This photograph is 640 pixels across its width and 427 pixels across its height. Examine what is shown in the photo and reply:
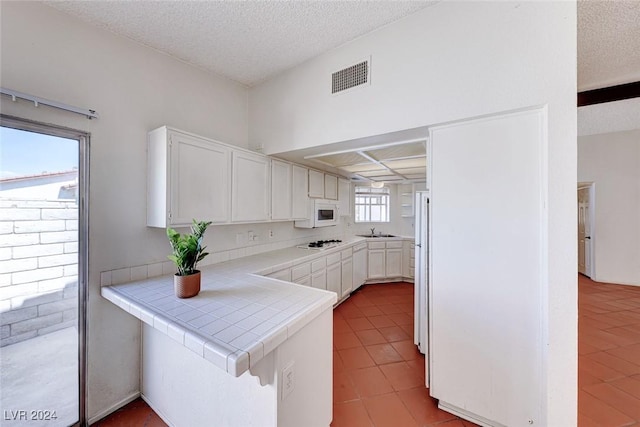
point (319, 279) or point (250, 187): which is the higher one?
point (250, 187)

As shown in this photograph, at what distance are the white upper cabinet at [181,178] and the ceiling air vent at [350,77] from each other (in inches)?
47.8

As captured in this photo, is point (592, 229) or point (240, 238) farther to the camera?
point (592, 229)

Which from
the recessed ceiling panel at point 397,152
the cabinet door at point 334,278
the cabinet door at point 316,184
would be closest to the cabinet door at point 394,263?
the cabinet door at point 334,278

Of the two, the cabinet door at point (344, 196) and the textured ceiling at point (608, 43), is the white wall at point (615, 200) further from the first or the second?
the cabinet door at point (344, 196)

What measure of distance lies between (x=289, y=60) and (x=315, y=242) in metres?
2.56

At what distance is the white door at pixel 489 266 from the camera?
1368 millimetres

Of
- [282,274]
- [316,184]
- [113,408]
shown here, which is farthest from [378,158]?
[113,408]

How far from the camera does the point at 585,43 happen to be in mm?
1798

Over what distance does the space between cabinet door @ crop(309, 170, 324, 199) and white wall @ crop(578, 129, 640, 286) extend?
537 centimetres

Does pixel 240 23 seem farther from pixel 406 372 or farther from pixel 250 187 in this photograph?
pixel 406 372

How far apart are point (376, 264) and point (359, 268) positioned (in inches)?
21.9

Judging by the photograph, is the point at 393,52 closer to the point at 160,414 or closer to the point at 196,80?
the point at 196,80

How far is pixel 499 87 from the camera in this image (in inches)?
54.8

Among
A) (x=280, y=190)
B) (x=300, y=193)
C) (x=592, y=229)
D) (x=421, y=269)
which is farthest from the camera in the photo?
(x=592, y=229)
